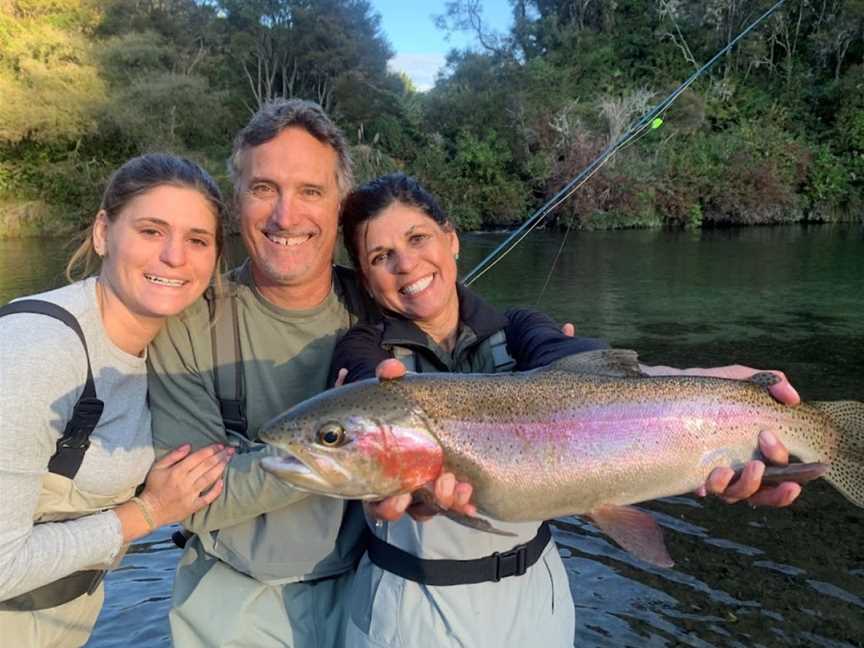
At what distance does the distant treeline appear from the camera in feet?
118

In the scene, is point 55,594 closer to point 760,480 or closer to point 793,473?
point 760,480

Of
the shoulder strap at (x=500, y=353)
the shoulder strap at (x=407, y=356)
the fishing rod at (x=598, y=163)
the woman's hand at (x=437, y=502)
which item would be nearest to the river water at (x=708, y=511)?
the woman's hand at (x=437, y=502)

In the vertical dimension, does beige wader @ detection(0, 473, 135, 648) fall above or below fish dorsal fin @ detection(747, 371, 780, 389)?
below

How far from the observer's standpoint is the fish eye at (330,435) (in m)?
2.37

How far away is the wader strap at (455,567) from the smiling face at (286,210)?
124cm

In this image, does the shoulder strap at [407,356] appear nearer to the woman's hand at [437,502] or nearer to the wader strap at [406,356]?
the wader strap at [406,356]

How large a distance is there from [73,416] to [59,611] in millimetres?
890

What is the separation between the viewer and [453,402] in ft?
8.39

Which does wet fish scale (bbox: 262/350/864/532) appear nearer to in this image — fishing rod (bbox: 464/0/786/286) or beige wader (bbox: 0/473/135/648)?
beige wader (bbox: 0/473/135/648)

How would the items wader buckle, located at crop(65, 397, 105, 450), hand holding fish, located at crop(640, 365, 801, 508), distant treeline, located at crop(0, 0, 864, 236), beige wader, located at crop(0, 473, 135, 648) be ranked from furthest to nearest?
distant treeline, located at crop(0, 0, 864, 236) < hand holding fish, located at crop(640, 365, 801, 508) < beige wader, located at crop(0, 473, 135, 648) < wader buckle, located at crop(65, 397, 105, 450)

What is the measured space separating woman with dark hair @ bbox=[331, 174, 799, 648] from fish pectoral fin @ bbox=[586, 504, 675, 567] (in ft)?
0.91

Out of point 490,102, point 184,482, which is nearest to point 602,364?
point 184,482

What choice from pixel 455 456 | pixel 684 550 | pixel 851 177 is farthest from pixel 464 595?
pixel 851 177

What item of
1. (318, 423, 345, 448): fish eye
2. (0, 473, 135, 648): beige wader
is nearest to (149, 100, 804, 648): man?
(0, 473, 135, 648): beige wader
